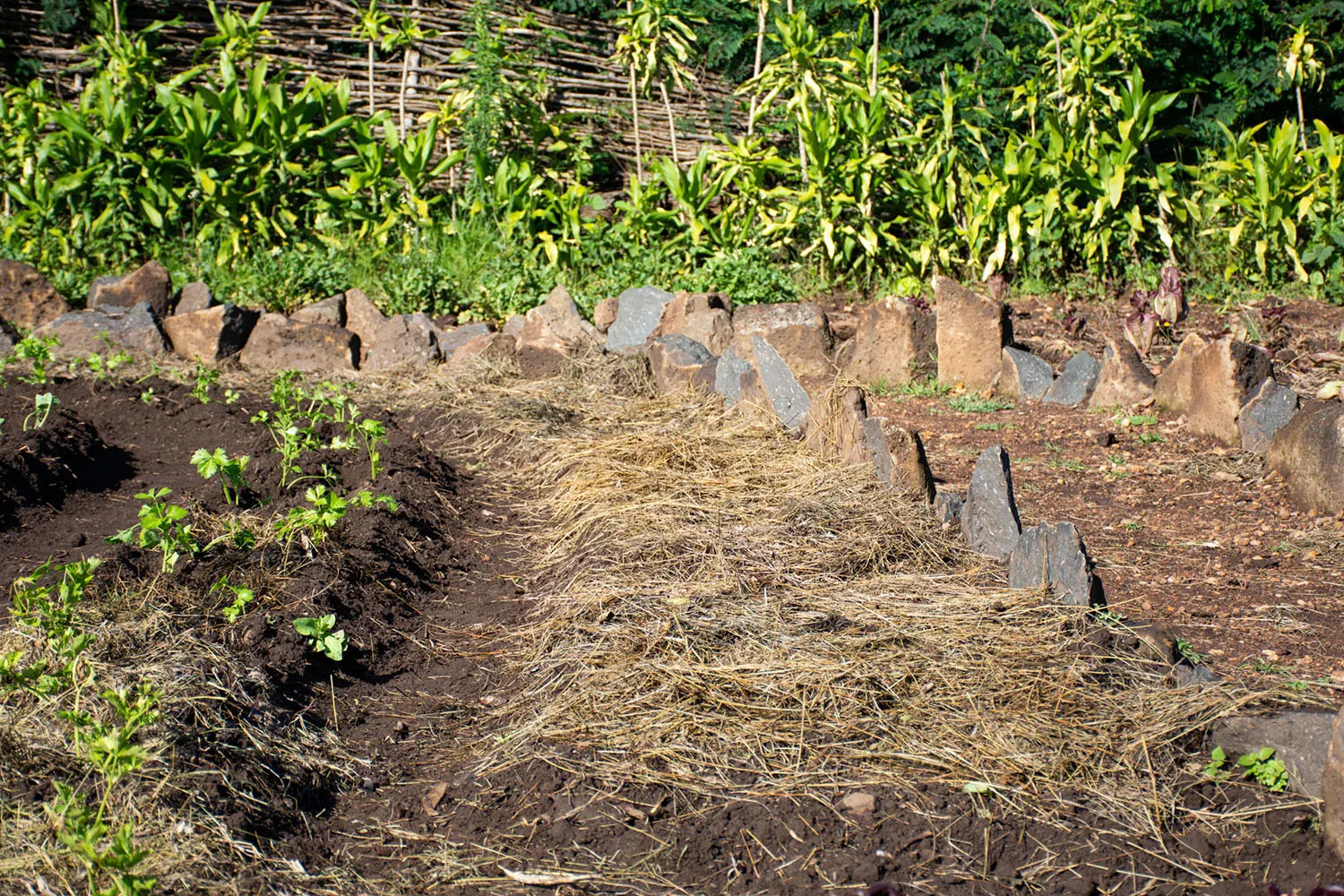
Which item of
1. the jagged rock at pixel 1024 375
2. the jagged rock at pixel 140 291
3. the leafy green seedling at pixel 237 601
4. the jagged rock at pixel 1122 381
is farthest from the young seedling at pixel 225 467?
the jagged rock at pixel 1122 381

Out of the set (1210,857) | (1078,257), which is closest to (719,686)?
(1210,857)

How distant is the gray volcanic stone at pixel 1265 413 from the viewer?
439 cm

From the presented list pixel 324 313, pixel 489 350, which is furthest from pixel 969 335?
pixel 324 313

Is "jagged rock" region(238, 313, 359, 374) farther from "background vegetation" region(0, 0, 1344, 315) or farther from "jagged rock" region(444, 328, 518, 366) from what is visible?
"jagged rock" region(444, 328, 518, 366)

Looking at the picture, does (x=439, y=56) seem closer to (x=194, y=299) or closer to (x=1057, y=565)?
(x=194, y=299)

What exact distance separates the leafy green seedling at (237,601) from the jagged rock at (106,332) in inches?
139

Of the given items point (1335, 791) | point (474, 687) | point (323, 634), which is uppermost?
point (1335, 791)

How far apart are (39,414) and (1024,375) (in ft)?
14.1

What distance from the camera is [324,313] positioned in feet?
21.2

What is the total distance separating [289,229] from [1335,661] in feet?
20.9

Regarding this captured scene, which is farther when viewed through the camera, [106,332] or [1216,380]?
[106,332]

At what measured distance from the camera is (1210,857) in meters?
2.22

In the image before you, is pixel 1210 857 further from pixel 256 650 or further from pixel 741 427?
pixel 741 427

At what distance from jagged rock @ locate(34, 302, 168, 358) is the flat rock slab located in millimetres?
5587
